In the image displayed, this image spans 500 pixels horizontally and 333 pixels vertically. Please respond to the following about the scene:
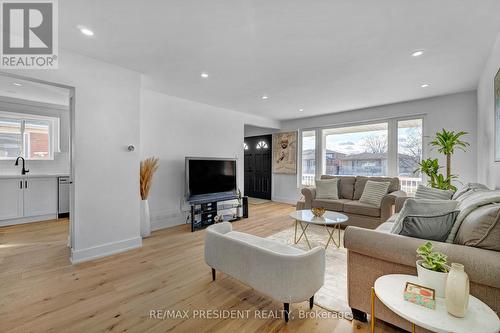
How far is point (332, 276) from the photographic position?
2.38 meters

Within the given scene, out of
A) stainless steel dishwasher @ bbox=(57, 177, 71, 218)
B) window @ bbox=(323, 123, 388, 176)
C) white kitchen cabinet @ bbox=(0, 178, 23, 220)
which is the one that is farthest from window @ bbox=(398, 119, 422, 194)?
white kitchen cabinet @ bbox=(0, 178, 23, 220)

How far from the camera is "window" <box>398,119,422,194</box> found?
4641 millimetres

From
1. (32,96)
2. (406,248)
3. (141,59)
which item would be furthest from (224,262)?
(32,96)

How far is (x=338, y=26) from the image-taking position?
2117 millimetres

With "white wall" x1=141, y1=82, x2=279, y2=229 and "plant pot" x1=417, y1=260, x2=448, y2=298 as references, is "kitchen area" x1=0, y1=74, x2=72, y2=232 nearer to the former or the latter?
"white wall" x1=141, y1=82, x2=279, y2=229

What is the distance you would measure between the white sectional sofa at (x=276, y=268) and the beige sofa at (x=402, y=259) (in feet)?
0.89

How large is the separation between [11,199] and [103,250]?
2.96 metres

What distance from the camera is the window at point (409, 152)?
4641mm

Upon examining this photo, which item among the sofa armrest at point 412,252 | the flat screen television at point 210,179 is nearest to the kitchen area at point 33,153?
the flat screen television at point 210,179

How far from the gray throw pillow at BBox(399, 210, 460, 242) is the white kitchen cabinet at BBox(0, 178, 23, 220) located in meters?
6.24

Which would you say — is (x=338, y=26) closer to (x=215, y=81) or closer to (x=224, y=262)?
(x=215, y=81)

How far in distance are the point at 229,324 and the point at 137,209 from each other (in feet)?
7.41

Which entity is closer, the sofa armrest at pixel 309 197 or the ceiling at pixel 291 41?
the ceiling at pixel 291 41

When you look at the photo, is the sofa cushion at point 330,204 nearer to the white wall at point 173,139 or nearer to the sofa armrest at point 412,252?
the white wall at point 173,139
